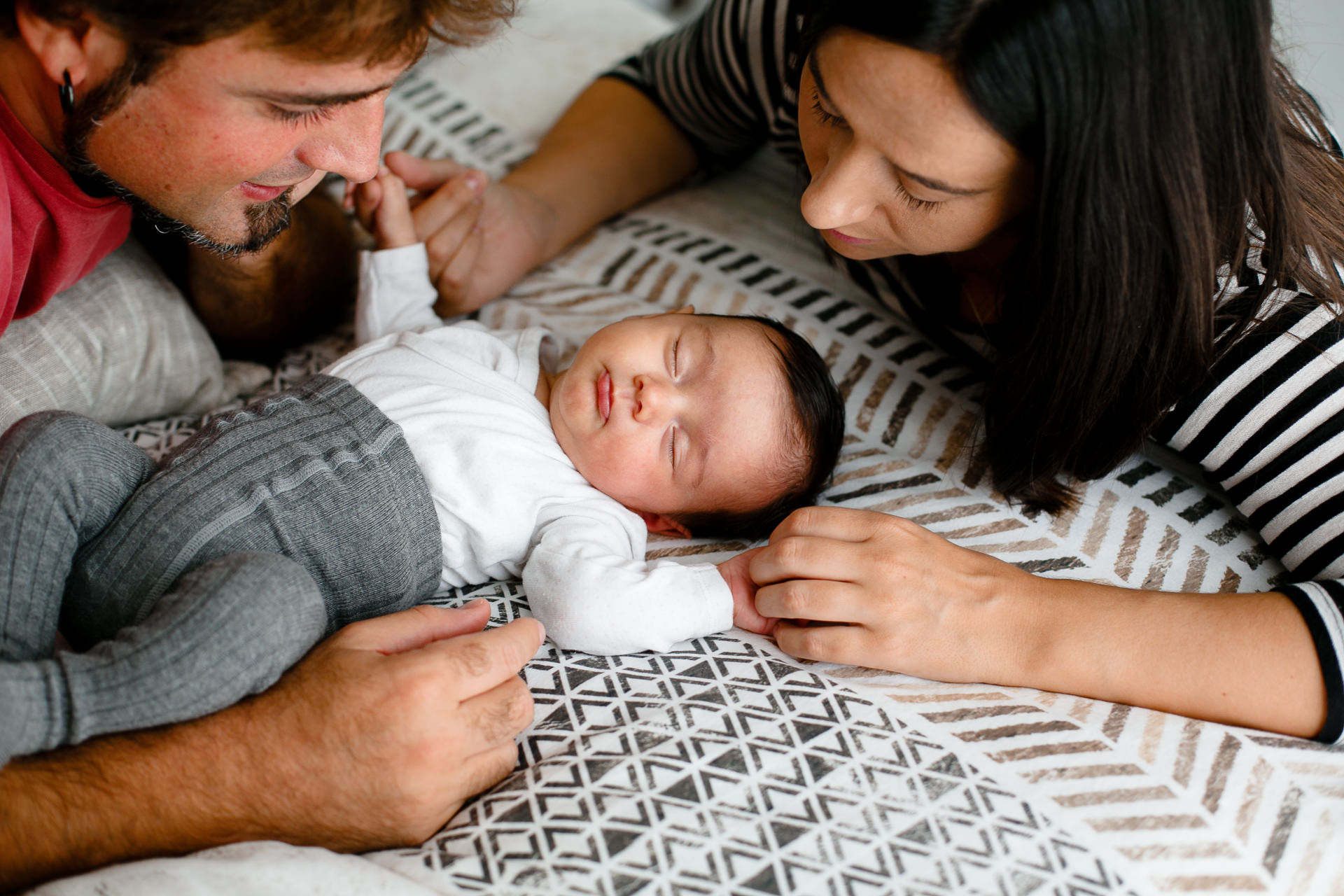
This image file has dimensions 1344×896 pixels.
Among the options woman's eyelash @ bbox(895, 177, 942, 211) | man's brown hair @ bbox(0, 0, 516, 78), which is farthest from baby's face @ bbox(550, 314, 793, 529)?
man's brown hair @ bbox(0, 0, 516, 78)

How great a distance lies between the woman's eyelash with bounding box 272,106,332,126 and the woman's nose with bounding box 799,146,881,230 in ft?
2.10

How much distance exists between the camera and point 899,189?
3.92 feet

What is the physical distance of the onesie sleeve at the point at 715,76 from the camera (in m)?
1.81

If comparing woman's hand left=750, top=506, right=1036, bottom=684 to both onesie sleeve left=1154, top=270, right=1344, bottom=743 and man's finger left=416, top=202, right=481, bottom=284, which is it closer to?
onesie sleeve left=1154, top=270, right=1344, bottom=743

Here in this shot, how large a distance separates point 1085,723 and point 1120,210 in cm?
63

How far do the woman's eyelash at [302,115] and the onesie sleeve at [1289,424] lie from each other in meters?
1.22

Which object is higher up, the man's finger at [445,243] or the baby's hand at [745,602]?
the man's finger at [445,243]

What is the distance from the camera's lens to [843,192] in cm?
120

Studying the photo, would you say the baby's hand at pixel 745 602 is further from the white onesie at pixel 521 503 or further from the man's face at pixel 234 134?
the man's face at pixel 234 134

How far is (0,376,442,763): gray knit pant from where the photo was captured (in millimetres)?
967

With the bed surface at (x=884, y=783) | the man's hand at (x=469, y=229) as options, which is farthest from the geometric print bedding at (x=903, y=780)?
the man's hand at (x=469, y=229)

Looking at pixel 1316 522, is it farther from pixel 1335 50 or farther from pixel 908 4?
pixel 1335 50

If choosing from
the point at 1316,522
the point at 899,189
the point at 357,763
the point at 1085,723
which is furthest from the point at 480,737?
the point at 1316,522

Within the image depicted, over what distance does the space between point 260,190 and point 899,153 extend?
2.84 ft
